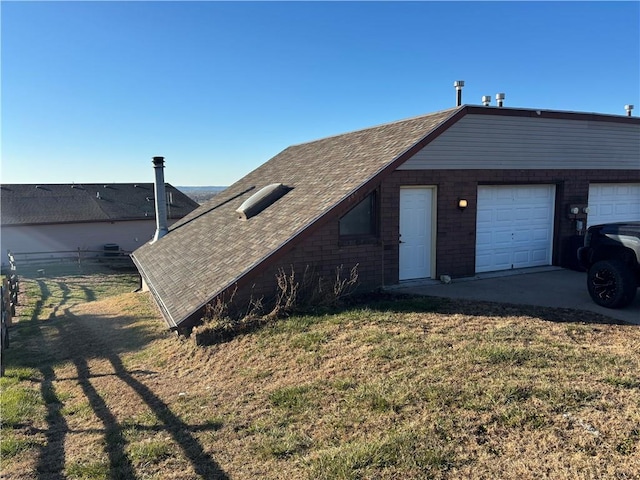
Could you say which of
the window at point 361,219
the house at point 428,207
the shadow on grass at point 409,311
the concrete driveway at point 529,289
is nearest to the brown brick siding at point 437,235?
the house at point 428,207

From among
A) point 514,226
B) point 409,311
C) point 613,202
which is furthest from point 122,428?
point 613,202

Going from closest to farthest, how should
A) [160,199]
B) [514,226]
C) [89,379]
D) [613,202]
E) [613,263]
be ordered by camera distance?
[89,379], [613,263], [514,226], [613,202], [160,199]

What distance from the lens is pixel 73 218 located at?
105ft

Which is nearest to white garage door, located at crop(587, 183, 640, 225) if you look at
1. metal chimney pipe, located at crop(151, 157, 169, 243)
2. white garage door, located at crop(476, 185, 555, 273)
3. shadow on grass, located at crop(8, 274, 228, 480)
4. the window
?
white garage door, located at crop(476, 185, 555, 273)

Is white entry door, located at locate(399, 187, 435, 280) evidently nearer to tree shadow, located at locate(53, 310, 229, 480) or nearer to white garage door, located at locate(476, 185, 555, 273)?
white garage door, located at locate(476, 185, 555, 273)

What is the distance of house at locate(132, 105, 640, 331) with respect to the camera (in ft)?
29.9

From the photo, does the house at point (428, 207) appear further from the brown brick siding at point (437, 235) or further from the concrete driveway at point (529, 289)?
the concrete driveway at point (529, 289)

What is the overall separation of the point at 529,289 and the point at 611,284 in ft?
6.17

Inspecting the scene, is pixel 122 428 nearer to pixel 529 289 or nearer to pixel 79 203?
pixel 529 289

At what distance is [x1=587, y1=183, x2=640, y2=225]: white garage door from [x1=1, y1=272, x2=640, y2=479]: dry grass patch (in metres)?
6.09

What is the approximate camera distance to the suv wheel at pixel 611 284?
785 cm

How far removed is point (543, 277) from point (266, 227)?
669cm

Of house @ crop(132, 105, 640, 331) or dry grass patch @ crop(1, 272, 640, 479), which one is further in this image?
house @ crop(132, 105, 640, 331)

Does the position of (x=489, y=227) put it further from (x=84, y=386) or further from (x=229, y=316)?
(x=84, y=386)
